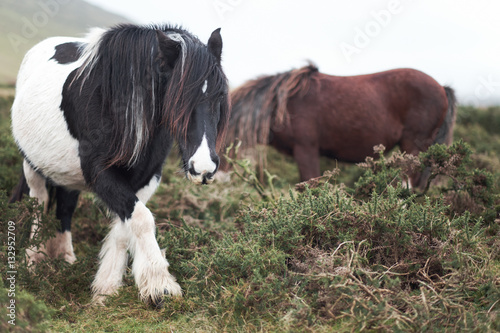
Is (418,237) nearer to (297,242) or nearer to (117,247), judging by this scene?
(297,242)

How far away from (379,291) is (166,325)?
1.30 metres

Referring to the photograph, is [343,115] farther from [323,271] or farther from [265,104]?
[323,271]

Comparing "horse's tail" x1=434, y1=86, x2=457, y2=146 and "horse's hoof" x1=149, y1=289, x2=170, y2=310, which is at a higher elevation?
"horse's tail" x1=434, y1=86, x2=457, y2=146

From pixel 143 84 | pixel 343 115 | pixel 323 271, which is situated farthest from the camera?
pixel 343 115

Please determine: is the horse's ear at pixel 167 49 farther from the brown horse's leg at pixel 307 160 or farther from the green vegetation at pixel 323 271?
the brown horse's leg at pixel 307 160

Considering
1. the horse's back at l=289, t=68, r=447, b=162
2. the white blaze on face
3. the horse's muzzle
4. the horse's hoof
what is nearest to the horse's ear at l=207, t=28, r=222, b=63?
the white blaze on face

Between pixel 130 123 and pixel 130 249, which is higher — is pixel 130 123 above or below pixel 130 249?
above

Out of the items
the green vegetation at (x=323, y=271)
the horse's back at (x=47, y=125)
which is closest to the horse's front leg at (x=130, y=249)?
the green vegetation at (x=323, y=271)

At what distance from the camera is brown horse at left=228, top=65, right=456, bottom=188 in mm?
6340

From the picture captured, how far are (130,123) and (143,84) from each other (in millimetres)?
300

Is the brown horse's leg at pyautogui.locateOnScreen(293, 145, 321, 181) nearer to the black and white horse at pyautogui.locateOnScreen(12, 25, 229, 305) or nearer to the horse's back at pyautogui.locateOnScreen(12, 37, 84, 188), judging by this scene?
the black and white horse at pyautogui.locateOnScreen(12, 25, 229, 305)

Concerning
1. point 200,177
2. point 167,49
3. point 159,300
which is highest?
point 167,49

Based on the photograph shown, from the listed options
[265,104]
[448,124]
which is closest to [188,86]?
[265,104]

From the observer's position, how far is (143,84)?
11.1 ft
